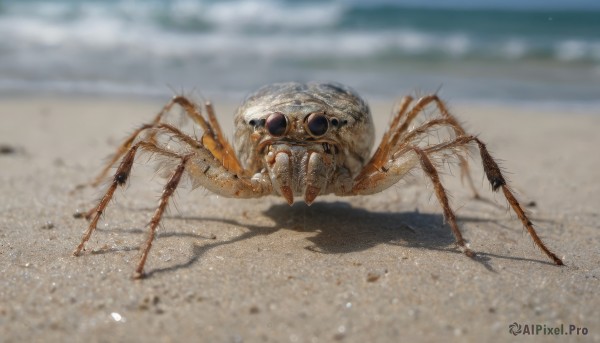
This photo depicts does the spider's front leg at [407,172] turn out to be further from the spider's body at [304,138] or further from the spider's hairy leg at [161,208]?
the spider's hairy leg at [161,208]

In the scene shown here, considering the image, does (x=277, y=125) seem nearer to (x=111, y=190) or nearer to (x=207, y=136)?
(x=207, y=136)

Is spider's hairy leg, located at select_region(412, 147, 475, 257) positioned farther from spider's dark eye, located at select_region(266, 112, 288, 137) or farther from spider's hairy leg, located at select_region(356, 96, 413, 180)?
spider's dark eye, located at select_region(266, 112, 288, 137)

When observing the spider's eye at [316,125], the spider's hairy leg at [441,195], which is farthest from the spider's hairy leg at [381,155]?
the spider's eye at [316,125]

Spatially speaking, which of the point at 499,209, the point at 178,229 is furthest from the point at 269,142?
the point at 499,209

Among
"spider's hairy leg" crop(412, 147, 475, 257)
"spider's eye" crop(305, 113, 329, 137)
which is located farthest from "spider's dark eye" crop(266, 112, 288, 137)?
"spider's hairy leg" crop(412, 147, 475, 257)

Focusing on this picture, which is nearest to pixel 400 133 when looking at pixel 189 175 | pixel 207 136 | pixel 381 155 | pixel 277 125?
pixel 381 155

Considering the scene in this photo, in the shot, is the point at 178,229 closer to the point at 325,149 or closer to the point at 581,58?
the point at 325,149
